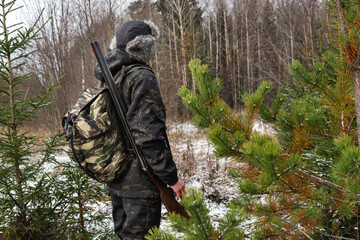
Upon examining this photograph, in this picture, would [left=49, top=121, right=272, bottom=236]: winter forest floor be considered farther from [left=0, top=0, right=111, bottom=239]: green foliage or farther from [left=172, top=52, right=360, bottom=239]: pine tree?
[left=172, top=52, right=360, bottom=239]: pine tree

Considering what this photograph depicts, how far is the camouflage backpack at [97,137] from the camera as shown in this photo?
160 cm

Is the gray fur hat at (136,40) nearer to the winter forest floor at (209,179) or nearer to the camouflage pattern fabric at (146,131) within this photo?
the camouflage pattern fabric at (146,131)

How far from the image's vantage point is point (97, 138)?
64.4 inches

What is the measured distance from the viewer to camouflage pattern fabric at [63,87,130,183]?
1599 millimetres

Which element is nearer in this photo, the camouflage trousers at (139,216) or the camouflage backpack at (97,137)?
the camouflage backpack at (97,137)

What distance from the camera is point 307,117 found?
1.44 metres

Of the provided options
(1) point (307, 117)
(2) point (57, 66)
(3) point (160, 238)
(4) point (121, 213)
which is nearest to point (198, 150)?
(2) point (57, 66)

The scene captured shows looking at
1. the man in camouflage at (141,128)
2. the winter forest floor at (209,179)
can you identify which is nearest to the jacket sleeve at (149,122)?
the man in camouflage at (141,128)

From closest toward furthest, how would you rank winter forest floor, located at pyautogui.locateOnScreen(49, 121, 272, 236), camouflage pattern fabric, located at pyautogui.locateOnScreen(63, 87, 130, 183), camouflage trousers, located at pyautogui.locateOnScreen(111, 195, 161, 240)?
camouflage pattern fabric, located at pyautogui.locateOnScreen(63, 87, 130, 183) < camouflage trousers, located at pyautogui.locateOnScreen(111, 195, 161, 240) < winter forest floor, located at pyautogui.locateOnScreen(49, 121, 272, 236)

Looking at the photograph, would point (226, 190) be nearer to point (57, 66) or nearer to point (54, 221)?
point (54, 221)

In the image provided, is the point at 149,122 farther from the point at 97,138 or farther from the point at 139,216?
the point at 139,216

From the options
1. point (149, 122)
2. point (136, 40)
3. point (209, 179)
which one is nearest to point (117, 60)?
point (136, 40)

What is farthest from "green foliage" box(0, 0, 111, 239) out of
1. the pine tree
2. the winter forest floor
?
the pine tree

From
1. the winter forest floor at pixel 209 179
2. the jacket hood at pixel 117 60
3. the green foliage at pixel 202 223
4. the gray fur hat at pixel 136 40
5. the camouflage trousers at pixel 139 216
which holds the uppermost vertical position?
the gray fur hat at pixel 136 40
